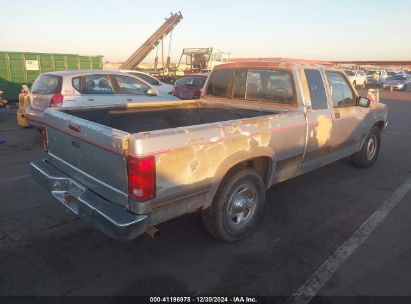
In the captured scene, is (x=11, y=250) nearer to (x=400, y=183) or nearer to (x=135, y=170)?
(x=135, y=170)

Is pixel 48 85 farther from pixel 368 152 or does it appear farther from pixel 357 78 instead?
pixel 357 78

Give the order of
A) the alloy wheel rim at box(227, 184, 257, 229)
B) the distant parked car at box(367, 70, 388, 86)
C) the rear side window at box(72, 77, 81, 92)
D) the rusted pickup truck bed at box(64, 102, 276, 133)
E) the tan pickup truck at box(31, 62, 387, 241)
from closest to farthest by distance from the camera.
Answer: the tan pickup truck at box(31, 62, 387, 241) → the alloy wheel rim at box(227, 184, 257, 229) → the rusted pickup truck bed at box(64, 102, 276, 133) → the rear side window at box(72, 77, 81, 92) → the distant parked car at box(367, 70, 388, 86)

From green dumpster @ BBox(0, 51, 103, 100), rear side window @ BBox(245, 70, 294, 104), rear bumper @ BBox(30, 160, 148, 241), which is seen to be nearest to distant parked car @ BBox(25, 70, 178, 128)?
rear side window @ BBox(245, 70, 294, 104)

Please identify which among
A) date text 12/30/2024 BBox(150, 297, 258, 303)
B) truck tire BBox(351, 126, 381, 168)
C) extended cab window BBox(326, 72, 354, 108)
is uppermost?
extended cab window BBox(326, 72, 354, 108)

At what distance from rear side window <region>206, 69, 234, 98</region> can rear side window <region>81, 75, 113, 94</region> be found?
367cm

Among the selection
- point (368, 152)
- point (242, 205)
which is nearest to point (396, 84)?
point (368, 152)

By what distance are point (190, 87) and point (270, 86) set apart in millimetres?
8527

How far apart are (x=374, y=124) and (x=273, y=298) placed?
4.56 metres

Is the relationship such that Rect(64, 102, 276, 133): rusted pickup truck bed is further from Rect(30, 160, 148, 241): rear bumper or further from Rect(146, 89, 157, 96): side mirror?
Rect(146, 89, 157, 96): side mirror

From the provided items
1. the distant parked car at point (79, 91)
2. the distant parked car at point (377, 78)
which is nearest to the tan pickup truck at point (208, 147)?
the distant parked car at point (79, 91)

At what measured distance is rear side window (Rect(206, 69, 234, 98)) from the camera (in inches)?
206

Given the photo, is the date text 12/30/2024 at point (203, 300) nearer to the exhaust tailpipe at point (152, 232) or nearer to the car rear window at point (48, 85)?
the exhaust tailpipe at point (152, 232)

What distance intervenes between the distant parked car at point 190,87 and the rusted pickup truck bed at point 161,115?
23.6 ft

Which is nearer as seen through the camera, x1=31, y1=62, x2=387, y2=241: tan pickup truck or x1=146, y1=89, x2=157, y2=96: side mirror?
x1=31, y1=62, x2=387, y2=241: tan pickup truck
